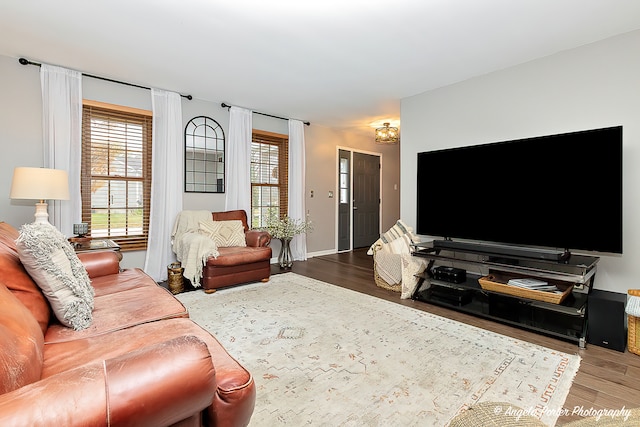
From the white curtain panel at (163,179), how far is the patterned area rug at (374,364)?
4.20ft

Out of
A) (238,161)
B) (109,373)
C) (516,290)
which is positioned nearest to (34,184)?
(238,161)

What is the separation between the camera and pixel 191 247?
3.71 meters

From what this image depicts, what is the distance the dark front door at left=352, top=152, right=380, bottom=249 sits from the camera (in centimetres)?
682

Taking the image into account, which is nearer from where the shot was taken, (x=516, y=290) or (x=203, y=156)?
(x=516, y=290)

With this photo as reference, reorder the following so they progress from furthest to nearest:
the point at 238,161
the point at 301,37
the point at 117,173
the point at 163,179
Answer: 1. the point at 238,161
2. the point at 163,179
3. the point at 117,173
4. the point at 301,37

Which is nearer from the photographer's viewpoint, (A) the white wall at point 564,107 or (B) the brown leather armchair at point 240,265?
(A) the white wall at point 564,107

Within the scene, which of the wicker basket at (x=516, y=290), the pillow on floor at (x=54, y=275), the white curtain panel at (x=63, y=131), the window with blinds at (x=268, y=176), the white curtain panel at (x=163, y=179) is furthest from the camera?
the window with blinds at (x=268, y=176)

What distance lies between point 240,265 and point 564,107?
376cm

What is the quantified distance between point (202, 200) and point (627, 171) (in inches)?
187

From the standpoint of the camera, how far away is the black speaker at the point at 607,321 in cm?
229

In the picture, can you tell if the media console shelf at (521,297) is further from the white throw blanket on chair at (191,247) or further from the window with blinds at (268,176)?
the window with blinds at (268,176)

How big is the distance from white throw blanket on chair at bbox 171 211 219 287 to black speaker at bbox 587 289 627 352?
3.49m

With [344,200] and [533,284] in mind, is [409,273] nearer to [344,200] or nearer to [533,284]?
[533,284]

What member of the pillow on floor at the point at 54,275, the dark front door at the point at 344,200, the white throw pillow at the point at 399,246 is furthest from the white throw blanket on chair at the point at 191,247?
the dark front door at the point at 344,200
